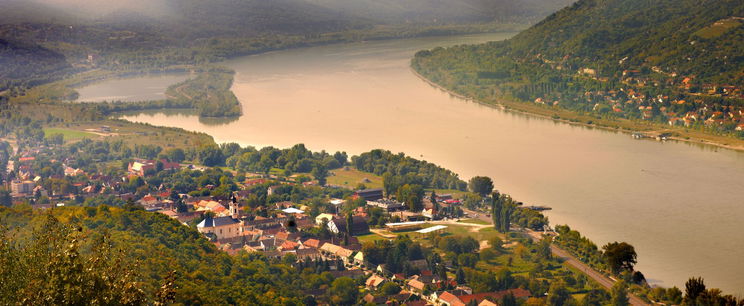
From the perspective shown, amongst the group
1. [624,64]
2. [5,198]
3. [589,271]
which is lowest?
[5,198]

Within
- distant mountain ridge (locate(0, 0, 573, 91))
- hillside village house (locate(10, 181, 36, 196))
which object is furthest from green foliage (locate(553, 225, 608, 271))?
distant mountain ridge (locate(0, 0, 573, 91))

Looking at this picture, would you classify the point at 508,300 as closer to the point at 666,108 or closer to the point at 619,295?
the point at 619,295

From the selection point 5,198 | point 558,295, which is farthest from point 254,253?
point 5,198

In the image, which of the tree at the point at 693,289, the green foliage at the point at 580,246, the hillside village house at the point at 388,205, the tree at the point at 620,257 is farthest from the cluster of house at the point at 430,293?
the hillside village house at the point at 388,205

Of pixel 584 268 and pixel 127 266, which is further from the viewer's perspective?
pixel 584 268

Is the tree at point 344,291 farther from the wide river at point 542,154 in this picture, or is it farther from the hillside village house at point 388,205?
the hillside village house at point 388,205
